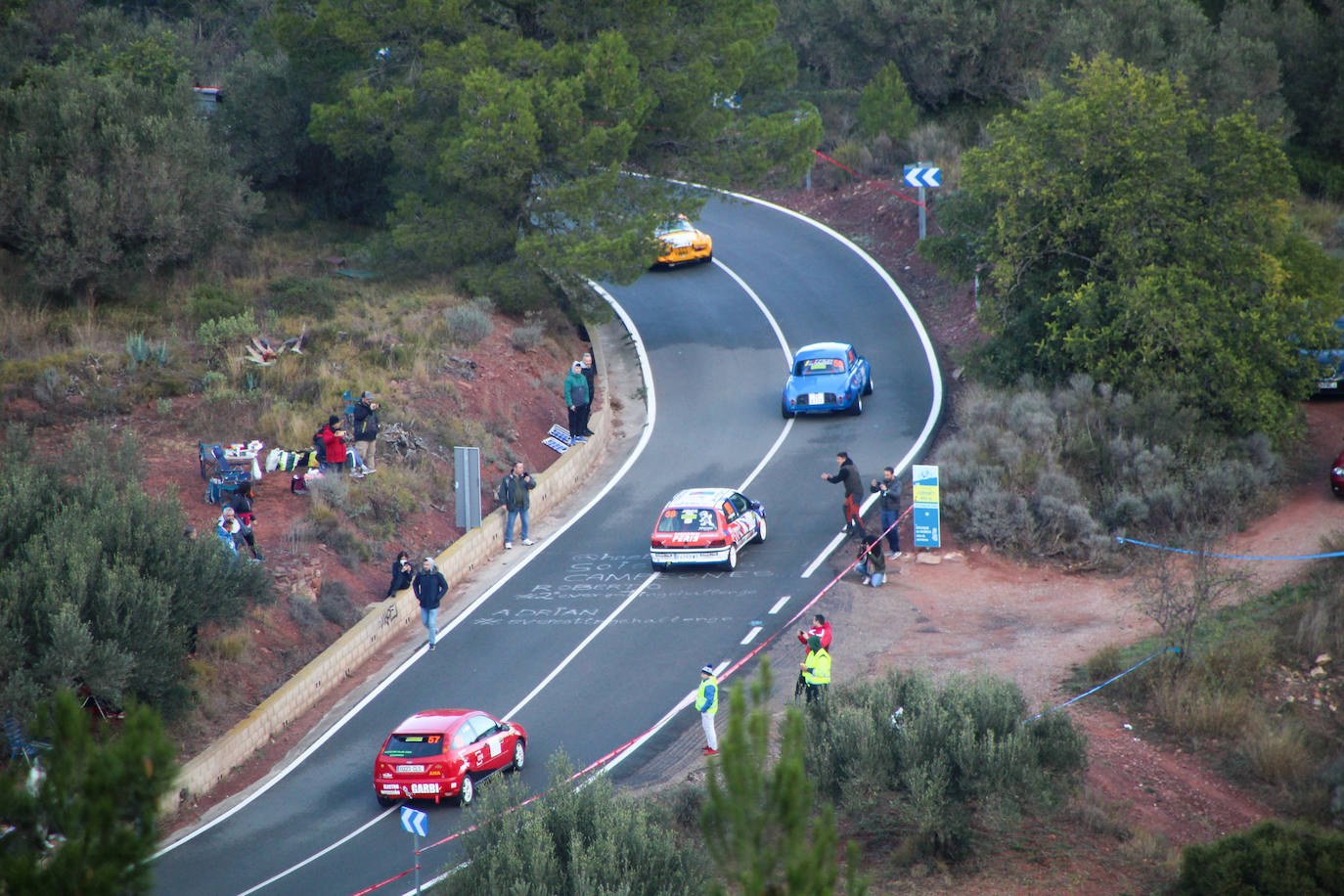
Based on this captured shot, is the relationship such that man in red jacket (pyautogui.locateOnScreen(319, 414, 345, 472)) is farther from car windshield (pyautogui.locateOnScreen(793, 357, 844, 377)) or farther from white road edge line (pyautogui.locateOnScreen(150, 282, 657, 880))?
car windshield (pyautogui.locateOnScreen(793, 357, 844, 377))

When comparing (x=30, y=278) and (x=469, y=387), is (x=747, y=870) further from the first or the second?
(x=30, y=278)

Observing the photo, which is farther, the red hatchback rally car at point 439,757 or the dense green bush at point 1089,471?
the dense green bush at point 1089,471

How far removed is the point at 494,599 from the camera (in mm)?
23031

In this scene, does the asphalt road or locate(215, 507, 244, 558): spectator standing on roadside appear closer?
the asphalt road

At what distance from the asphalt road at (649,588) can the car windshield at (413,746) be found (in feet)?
2.61

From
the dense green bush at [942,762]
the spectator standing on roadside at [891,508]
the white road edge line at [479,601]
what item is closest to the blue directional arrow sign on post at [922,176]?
the white road edge line at [479,601]

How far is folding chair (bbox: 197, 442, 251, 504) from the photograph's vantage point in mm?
23078

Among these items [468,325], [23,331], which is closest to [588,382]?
[468,325]

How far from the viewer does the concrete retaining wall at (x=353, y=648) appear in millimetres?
17594

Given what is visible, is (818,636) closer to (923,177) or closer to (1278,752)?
(1278,752)

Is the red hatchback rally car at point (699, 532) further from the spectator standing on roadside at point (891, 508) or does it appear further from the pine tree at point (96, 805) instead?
the pine tree at point (96, 805)

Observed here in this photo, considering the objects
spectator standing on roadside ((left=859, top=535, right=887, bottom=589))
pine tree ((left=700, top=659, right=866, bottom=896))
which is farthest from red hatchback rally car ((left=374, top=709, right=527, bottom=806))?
pine tree ((left=700, top=659, right=866, bottom=896))

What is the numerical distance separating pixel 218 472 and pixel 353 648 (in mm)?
5114

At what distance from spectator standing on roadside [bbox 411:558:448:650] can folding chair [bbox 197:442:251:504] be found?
14.4 ft
